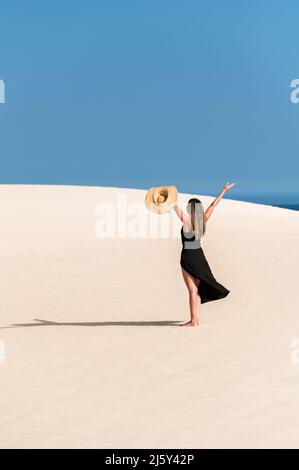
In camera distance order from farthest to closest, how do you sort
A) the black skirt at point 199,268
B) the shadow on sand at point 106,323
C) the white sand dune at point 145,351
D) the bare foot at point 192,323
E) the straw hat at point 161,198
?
the shadow on sand at point 106,323, the bare foot at point 192,323, the black skirt at point 199,268, the straw hat at point 161,198, the white sand dune at point 145,351

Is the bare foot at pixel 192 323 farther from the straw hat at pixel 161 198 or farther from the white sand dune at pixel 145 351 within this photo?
the straw hat at pixel 161 198

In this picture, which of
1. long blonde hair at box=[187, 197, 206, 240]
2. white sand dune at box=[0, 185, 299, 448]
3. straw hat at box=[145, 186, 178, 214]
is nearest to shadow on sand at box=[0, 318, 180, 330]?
white sand dune at box=[0, 185, 299, 448]

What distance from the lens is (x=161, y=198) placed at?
10.9 m

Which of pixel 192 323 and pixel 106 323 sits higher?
pixel 106 323

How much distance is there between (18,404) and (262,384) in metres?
2.19

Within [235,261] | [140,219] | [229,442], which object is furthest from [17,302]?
[140,219]

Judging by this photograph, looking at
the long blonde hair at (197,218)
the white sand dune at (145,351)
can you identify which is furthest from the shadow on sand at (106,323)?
the long blonde hair at (197,218)

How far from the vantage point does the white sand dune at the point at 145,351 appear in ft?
21.6

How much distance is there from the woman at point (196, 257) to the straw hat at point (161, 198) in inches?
8.0

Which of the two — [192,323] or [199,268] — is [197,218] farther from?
[192,323]

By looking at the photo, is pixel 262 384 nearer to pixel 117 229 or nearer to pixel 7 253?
pixel 7 253

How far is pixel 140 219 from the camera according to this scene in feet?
101

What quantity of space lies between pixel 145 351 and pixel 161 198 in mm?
2087

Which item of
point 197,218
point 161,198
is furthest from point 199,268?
point 161,198
